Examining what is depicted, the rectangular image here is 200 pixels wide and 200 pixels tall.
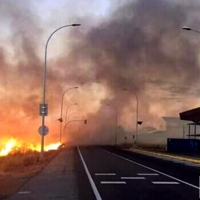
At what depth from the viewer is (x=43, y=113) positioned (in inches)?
1480

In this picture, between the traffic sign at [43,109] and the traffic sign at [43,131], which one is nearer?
the traffic sign at [43,131]

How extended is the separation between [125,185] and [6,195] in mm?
5208

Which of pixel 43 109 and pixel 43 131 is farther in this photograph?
pixel 43 109

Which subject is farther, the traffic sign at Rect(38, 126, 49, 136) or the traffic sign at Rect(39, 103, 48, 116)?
the traffic sign at Rect(39, 103, 48, 116)

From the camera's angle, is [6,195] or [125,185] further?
[125,185]

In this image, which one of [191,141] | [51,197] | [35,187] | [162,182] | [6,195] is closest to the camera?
[51,197]

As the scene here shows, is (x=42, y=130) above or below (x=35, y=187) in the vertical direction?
above

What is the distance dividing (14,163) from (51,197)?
2120 centimetres

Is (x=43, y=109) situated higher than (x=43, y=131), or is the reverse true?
(x=43, y=109)

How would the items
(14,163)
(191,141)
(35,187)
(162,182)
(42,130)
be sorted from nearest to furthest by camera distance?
Answer: (35,187)
(162,182)
(14,163)
(42,130)
(191,141)

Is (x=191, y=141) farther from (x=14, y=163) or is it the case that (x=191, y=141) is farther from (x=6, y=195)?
(x=6, y=195)

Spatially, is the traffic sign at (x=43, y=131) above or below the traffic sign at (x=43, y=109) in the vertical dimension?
below

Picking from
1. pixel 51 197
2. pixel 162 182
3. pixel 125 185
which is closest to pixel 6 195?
pixel 51 197

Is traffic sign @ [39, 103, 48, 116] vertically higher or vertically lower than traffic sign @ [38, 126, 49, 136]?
higher
